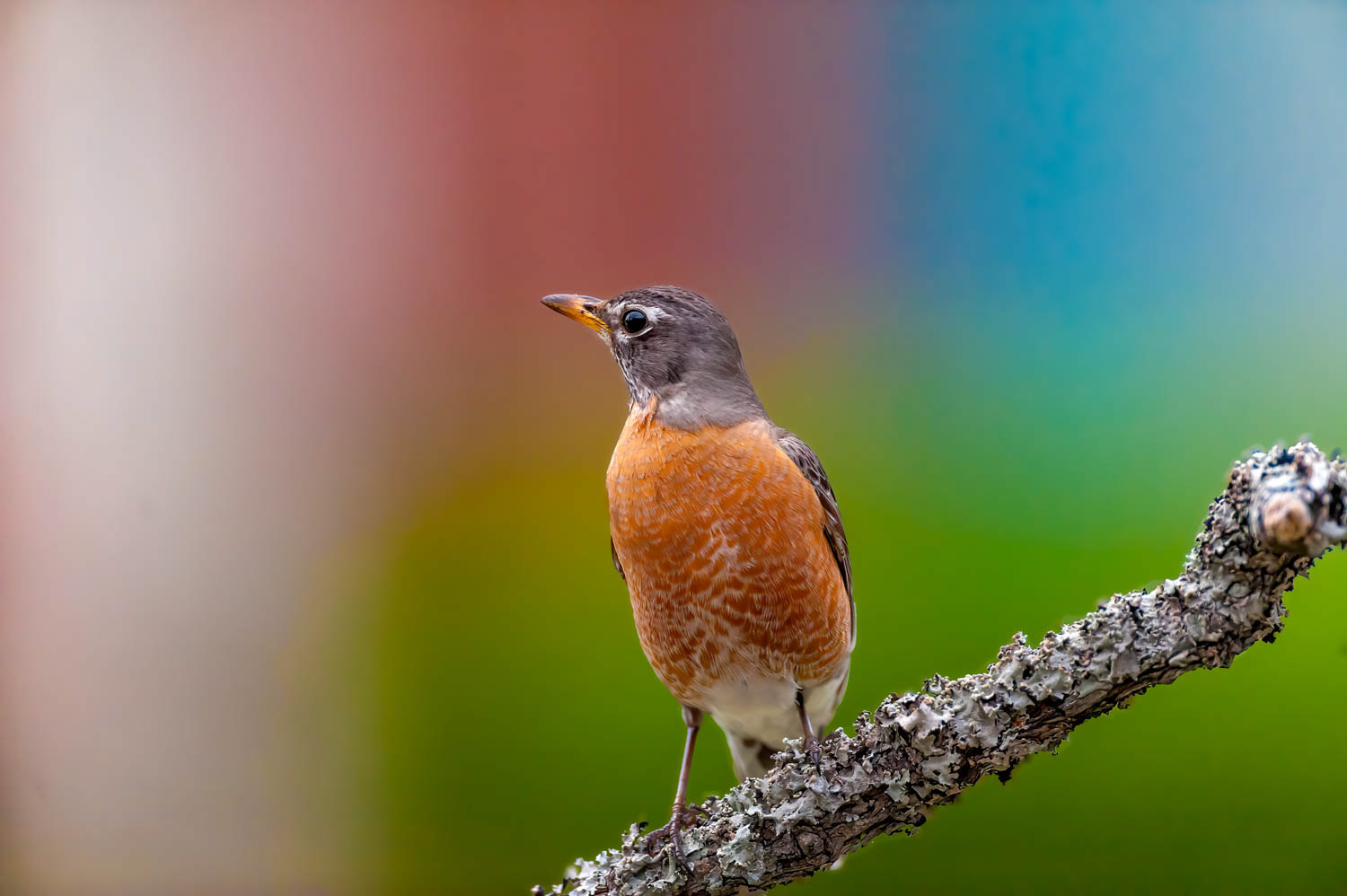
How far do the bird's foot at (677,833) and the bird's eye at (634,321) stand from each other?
3.52 ft

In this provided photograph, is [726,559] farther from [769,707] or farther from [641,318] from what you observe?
[641,318]

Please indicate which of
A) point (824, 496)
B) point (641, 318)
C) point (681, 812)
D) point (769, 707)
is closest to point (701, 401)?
point (641, 318)

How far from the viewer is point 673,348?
85.0 inches

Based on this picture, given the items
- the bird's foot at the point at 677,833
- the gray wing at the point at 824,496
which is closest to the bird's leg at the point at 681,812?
the bird's foot at the point at 677,833

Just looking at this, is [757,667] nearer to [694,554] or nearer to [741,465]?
[694,554]

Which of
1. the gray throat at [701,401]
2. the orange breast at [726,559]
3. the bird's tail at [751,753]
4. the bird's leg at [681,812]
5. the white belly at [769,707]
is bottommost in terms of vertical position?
the bird's tail at [751,753]

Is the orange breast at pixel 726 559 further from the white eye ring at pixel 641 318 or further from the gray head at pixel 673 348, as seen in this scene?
the white eye ring at pixel 641 318

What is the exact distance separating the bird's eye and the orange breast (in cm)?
27

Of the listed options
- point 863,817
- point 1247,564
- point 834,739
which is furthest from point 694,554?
point 1247,564

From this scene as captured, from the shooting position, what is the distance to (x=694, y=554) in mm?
1901

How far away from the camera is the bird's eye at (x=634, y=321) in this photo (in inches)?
85.8

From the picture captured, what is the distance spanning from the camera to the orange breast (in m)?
1.90

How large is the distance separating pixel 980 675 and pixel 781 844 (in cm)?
51

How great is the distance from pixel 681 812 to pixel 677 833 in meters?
0.08
